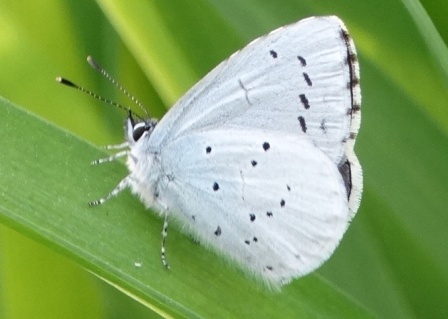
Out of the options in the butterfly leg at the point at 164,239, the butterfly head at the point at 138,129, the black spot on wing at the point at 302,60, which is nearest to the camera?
the butterfly leg at the point at 164,239

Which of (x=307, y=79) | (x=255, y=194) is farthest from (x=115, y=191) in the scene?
(x=307, y=79)

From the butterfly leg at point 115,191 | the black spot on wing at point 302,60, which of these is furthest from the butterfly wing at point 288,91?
the butterfly leg at point 115,191

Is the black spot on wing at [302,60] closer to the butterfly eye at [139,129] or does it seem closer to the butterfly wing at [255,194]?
the butterfly wing at [255,194]

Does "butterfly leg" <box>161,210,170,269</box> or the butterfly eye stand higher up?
the butterfly eye

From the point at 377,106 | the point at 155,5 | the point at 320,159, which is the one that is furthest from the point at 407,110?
the point at 155,5

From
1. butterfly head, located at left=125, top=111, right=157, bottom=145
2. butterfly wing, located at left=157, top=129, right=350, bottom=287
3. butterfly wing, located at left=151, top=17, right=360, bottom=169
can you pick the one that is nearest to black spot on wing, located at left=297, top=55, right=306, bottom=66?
butterfly wing, located at left=151, top=17, right=360, bottom=169

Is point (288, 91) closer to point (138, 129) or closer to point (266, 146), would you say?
point (266, 146)

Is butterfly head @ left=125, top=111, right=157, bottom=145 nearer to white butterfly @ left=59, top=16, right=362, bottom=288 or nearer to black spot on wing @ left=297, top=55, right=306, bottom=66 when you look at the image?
white butterfly @ left=59, top=16, right=362, bottom=288
